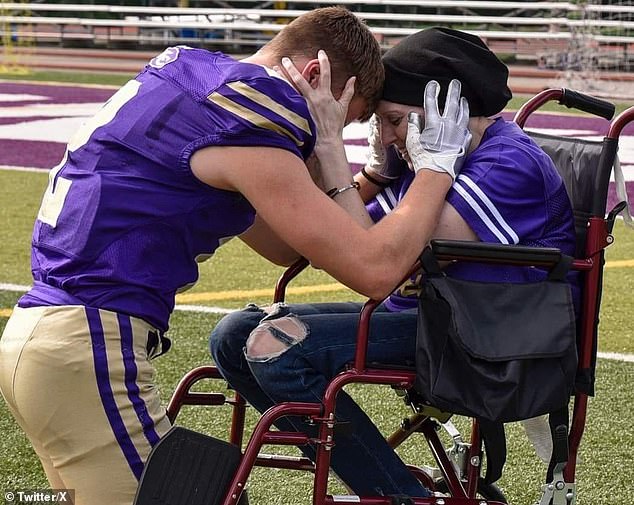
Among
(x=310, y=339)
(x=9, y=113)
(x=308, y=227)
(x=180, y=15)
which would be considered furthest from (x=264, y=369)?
(x=180, y=15)

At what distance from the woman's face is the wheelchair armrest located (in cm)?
43

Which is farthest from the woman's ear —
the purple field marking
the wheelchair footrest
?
the purple field marking

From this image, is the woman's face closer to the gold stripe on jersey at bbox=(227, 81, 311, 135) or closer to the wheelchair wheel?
the gold stripe on jersey at bbox=(227, 81, 311, 135)

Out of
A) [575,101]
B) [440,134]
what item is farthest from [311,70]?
[575,101]

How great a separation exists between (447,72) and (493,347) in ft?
2.33

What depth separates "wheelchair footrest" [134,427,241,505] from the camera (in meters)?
2.71

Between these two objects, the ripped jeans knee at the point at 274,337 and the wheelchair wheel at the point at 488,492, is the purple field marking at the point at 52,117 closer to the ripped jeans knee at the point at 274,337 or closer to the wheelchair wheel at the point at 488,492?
the wheelchair wheel at the point at 488,492

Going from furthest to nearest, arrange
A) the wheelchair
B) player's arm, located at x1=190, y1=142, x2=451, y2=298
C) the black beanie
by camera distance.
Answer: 1. the black beanie
2. the wheelchair
3. player's arm, located at x1=190, y1=142, x2=451, y2=298

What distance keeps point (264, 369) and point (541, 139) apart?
1.20 m

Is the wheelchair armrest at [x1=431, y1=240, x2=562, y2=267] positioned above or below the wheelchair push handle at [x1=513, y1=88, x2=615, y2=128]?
below

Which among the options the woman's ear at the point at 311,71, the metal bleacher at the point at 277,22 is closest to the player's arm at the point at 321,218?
the woman's ear at the point at 311,71

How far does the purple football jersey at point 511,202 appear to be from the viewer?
9.77 feet

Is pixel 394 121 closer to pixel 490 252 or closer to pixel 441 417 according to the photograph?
pixel 490 252

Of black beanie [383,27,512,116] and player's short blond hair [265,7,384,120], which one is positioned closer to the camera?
player's short blond hair [265,7,384,120]
